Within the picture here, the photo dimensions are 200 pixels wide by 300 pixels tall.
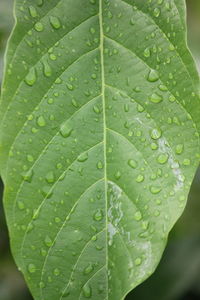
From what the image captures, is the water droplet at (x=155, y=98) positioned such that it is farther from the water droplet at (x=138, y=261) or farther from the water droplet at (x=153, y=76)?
the water droplet at (x=138, y=261)

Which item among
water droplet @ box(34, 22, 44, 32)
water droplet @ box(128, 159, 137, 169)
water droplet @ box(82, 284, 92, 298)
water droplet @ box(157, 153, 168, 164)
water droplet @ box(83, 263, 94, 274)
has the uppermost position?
A: water droplet @ box(34, 22, 44, 32)

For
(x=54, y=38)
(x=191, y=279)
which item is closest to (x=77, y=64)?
(x=54, y=38)

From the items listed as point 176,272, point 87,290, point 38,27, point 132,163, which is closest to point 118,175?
point 132,163

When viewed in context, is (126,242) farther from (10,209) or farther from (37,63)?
(37,63)

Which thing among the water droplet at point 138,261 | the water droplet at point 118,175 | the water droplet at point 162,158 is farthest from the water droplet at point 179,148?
the water droplet at point 138,261

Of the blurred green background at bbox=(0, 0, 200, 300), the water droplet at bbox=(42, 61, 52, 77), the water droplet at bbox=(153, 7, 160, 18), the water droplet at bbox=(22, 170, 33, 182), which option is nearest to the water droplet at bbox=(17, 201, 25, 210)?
the water droplet at bbox=(22, 170, 33, 182)

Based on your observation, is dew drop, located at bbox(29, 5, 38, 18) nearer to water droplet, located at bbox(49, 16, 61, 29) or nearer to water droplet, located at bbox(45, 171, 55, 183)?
water droplet, located at bbox(49, 16, 61, 29)

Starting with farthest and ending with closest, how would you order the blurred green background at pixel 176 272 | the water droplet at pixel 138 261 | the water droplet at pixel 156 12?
the blurred green background at pixel 176 272 → the water droplet at pixel 156 12 → the water droplet at pixel 138 261
